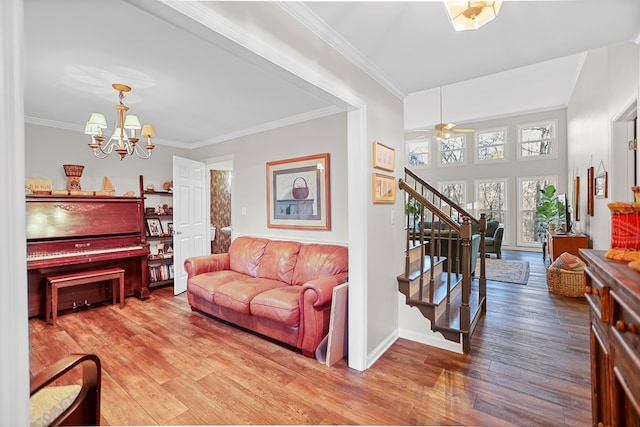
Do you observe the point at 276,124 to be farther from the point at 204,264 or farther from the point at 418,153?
the point at 418,153

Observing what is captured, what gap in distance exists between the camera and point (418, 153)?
31.2 feet

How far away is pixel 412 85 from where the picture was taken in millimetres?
2885

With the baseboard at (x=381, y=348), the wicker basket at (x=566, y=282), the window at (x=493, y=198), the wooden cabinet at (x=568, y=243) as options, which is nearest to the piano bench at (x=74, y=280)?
the baseboard at (x=381, y=348)

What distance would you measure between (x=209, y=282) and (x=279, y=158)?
1824 millimetres

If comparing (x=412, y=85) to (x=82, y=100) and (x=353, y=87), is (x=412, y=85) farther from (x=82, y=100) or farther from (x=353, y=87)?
(x=82, y=100)

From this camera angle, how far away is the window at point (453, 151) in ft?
28.3

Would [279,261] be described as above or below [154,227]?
below

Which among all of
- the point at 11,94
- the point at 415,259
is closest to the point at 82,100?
the point at 11,94

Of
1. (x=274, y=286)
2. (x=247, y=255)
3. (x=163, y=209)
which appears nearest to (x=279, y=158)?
(x=247, y=255)

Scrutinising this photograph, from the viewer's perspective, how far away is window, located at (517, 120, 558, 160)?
7.38 meters

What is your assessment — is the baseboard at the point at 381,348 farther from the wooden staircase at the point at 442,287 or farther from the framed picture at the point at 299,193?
the framed picture at the point at 299,193

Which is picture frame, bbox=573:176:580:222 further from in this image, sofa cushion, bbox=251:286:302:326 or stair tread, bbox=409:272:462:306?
sofa cushion, bbox=251:286:302:326

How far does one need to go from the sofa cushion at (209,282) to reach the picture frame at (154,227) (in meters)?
1.77

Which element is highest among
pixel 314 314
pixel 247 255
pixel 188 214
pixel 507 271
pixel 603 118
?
pixel 603 118
